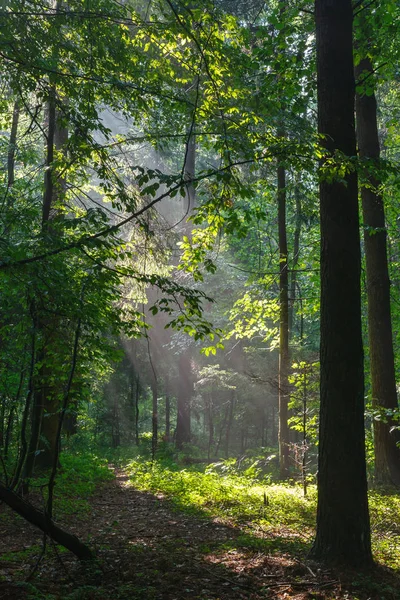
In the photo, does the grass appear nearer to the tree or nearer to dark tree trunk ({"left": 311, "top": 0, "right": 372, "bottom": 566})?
dark tree trunk ({"left": 311, "top": 0, "right": 372, "bottom": 566})

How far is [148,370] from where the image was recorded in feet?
78.4

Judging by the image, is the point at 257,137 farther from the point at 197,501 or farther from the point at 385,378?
the point at 197,501

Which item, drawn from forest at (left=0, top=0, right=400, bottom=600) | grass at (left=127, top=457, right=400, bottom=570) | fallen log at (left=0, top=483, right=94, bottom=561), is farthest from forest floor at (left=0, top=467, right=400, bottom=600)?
grass at (left=127, top=457, right=400, bottom=570)

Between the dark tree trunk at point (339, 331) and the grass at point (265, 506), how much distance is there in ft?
2.45

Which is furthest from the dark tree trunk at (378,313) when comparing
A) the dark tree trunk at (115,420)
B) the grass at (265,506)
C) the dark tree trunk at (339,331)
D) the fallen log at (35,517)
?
the dark tree trunk at (115,420)

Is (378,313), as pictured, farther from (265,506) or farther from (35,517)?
(35,517)

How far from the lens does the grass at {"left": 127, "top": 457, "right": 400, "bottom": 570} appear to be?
6.23 m

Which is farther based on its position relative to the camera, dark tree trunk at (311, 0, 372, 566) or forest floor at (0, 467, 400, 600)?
dark tree trunk at (311, 0, 372, 566)

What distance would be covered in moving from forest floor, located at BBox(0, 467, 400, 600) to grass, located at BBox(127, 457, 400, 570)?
12.5 inches

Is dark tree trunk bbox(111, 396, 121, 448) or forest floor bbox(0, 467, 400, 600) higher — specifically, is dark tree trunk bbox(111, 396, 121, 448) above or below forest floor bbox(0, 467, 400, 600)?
above

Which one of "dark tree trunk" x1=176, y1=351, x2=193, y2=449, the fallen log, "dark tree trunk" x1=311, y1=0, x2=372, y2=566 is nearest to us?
the fallen log

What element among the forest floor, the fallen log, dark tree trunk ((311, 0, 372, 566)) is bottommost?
the forest floor

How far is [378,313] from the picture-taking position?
9398 mm

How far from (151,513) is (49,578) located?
4.25 meters
